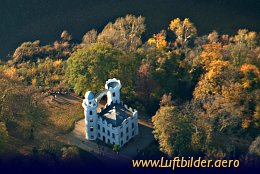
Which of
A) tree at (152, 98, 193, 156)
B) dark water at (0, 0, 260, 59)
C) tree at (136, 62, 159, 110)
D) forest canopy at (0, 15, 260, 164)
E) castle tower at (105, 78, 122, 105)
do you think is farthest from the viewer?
dark water at (0, 0, 260, 59)

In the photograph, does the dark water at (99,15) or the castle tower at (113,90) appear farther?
the dark water at (99,15)

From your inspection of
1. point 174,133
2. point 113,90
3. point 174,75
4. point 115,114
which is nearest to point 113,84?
point 113,90

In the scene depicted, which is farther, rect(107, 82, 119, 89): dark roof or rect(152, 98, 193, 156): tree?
rect(107, 82, 119, 89): dark roof

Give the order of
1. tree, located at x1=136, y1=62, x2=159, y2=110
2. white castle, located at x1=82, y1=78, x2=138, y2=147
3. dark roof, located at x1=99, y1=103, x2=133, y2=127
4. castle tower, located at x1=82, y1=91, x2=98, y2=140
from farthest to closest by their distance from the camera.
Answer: tree, located at x1=136, y1=62, x2=159, y2=110 → dark roof, located at x1=99, y1=103, x2=133, y2=127 → white castle, located at x1=82, y1=78, x2=138, y2=147 → castle tower, located at x1=82, y1=91, x2=98, y2=140

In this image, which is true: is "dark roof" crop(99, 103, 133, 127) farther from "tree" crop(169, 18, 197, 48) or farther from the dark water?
the dark water

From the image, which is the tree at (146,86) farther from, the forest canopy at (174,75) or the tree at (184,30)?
the tree at (184,30)

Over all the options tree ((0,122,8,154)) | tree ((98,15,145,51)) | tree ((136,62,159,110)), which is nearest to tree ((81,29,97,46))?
tree ((98,15,145,51))

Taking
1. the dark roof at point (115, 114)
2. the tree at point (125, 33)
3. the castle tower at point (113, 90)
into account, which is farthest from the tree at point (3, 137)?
the tree at point (125, 33)
